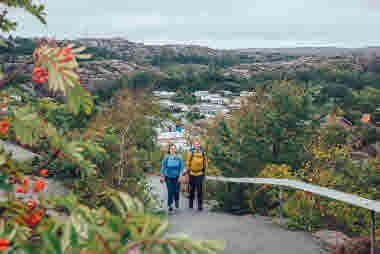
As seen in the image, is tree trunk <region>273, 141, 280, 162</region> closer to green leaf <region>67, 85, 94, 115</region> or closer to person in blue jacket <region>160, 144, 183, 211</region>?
person in blue jacket <region>160, 144, 183, 211</region>

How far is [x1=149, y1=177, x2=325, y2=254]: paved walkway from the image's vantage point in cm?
450

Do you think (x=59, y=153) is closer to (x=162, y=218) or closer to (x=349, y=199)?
(x=162, y=218)

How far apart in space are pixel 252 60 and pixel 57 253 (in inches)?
4250

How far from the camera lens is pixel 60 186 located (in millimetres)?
5746

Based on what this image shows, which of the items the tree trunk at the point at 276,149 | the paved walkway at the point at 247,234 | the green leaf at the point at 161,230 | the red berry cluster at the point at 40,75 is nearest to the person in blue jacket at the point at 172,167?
the paved walkway at the point at 247,234

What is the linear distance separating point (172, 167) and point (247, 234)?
265 cm

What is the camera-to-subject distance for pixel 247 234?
516 centimetres

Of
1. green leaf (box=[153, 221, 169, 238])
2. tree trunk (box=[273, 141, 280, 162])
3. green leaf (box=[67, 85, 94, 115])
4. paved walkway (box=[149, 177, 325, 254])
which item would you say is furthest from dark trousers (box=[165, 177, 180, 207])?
green leaf (box=[153, 221, 169, 238])

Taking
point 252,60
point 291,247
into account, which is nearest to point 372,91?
point 252,60

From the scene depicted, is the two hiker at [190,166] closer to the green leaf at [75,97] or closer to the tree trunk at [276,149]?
the tree trunk at [276,149]

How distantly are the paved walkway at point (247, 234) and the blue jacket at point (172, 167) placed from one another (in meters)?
0.95

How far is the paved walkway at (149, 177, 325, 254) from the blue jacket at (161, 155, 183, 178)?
0.95 m

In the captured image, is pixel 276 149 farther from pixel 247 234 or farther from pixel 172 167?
pixel 247 234

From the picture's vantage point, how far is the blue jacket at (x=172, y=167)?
734 cm
